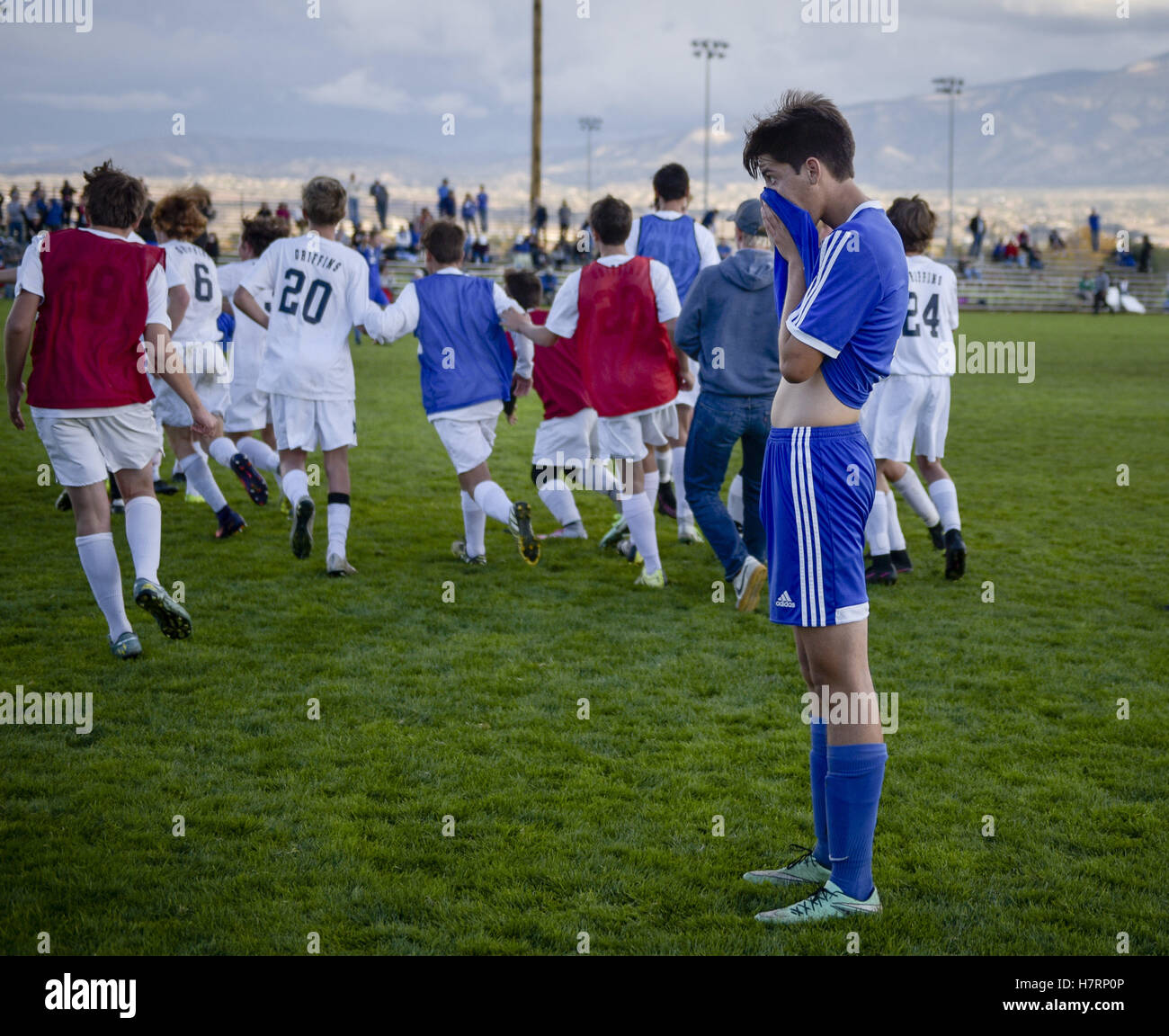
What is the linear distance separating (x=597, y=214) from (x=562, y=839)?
4370 millimetres

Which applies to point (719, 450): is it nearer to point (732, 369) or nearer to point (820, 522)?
point (732, 369)

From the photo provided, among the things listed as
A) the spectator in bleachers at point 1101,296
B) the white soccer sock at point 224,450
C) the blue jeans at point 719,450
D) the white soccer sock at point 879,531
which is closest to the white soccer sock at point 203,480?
the white soccer sock at point 224,450

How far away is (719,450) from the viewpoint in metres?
6.72

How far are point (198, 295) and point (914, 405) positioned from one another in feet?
17.6

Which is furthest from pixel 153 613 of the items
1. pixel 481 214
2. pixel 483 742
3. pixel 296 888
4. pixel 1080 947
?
pixel 481 214

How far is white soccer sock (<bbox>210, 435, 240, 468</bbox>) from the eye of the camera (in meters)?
8.31

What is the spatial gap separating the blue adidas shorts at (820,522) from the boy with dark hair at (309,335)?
176 inches

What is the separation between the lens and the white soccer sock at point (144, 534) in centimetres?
566

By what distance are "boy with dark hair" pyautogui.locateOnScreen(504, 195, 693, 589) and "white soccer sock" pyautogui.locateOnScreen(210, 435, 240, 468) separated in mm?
2437

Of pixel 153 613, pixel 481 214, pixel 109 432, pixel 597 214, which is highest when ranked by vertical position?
pixel 481 214

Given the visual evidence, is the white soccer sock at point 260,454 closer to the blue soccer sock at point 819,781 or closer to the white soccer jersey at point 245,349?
the white soccer jersey at point 245,349

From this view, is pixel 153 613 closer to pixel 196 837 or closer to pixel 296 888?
pixel 196 837

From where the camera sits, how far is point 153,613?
552 cm

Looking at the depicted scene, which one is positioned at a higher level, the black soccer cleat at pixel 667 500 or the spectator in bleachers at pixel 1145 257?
the spectator in bleachers at pixel 1145 257
